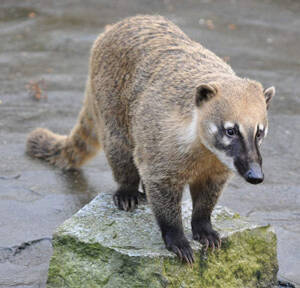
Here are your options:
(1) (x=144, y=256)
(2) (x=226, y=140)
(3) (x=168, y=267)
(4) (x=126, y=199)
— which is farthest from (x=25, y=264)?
(2) (x=226, y=140)

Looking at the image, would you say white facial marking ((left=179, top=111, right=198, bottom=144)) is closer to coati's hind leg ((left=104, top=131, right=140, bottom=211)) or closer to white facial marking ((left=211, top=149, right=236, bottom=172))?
white facial marking ((left=211, top=149, right=236, bottom=172))

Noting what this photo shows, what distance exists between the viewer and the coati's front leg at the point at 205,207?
4.65 m

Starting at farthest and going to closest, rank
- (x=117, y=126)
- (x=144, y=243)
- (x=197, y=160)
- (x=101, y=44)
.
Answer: (x=101, y=44), (x=117, y=126), (x=144, y=243), (x=197, y=160)

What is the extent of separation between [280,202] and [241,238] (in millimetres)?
1442

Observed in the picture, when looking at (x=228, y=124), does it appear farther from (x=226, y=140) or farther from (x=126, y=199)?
(x=126, y=199)

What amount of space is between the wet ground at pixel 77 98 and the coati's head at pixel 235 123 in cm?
167

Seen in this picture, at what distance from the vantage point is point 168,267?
4.42 m

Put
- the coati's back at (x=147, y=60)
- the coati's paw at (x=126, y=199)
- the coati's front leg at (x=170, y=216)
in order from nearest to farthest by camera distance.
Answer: the coati's front leg at (x=170, y=216) → the coati's back at (x=147, y=60) → the coati's paw at (x=126, y=199)

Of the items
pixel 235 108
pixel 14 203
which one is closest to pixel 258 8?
pixel 14 203

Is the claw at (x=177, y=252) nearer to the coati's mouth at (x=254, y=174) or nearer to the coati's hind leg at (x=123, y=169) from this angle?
the coati's hind leg at (x=123, y=169)

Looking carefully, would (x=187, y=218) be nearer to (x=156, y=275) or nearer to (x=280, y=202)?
(x=156, y=275)

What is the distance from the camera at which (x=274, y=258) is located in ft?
16.2

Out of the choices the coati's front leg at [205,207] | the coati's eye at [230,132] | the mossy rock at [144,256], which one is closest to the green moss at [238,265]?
the mossy rock at [144,256]

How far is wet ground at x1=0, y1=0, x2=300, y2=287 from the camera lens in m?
5.49
